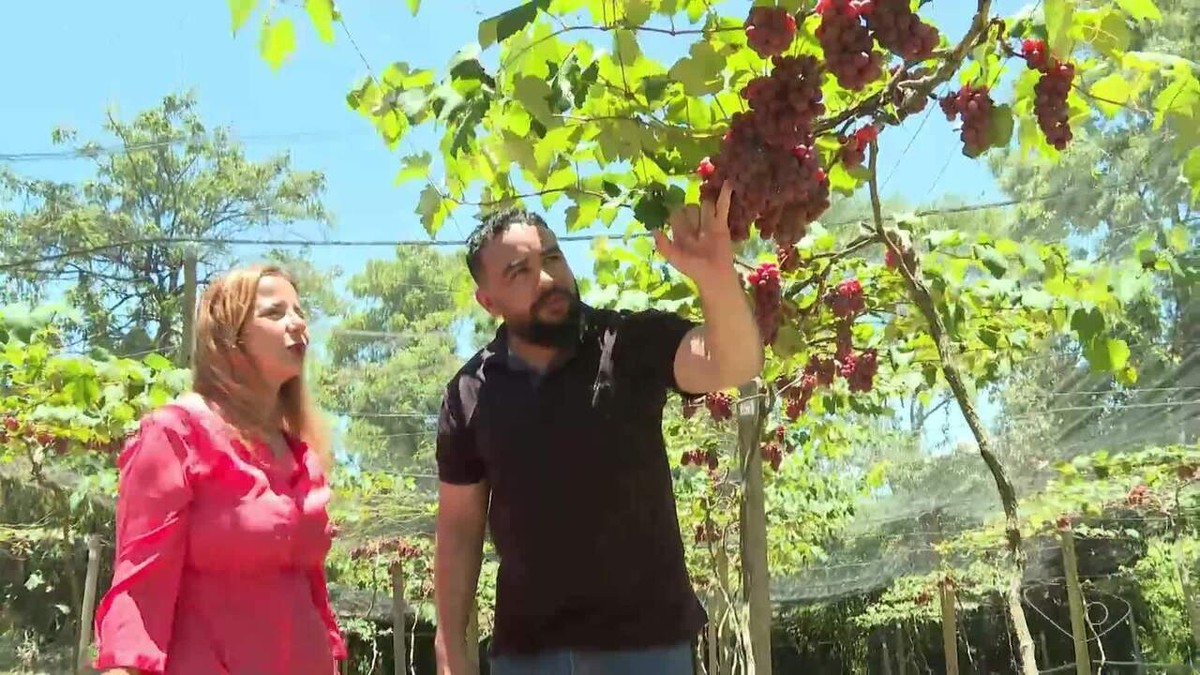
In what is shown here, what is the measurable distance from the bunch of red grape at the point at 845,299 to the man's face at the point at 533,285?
1182 millimetres

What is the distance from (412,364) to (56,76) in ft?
14.5

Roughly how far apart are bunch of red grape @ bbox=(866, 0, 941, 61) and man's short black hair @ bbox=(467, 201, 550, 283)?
2.03ft

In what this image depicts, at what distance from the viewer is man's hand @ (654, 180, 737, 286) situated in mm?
1342

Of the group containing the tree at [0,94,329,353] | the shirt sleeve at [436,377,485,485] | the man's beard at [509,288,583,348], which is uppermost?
the tree at [0,94,329,353]

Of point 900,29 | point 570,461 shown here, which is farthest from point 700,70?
point 570,461

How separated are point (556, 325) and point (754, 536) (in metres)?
1.28

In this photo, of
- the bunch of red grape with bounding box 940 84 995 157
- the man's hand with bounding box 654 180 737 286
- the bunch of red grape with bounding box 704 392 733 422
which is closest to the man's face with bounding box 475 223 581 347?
the man's hand with bounding box 654 180 737 286

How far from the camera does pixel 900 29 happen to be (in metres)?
1.25

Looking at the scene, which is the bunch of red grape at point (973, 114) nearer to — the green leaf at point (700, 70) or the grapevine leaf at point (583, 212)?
the green leaf at point (700, 70)

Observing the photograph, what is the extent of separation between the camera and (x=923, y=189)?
9.80 feet

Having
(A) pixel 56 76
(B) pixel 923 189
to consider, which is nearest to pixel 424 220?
(B) pixel 923 189

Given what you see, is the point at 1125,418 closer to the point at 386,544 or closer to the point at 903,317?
the point at 903,317

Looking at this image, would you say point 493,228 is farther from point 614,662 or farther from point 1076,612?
point 1076,612

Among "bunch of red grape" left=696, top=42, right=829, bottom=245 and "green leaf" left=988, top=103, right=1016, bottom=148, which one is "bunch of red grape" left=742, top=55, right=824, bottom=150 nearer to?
"bunch of red grape" left=696, top=42, right=829, bottom=245
